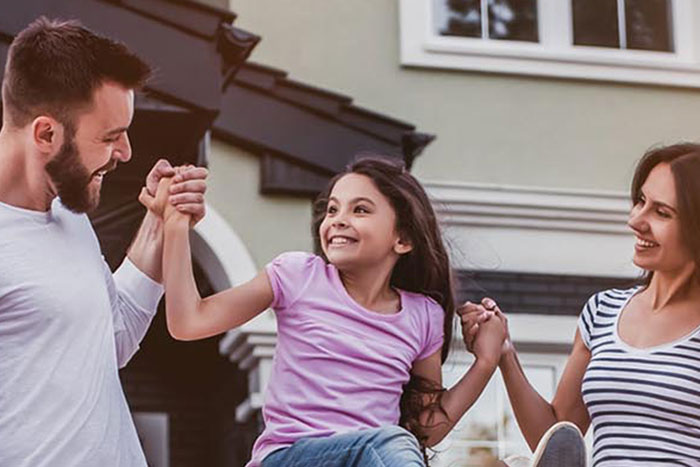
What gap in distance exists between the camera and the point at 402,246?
4.25m

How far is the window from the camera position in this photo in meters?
8.83

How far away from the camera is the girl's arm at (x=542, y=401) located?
429 centimetres

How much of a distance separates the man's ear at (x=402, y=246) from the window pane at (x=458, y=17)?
5132 millimetres

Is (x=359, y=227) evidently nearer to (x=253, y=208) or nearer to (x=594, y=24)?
(x=253, y=208)

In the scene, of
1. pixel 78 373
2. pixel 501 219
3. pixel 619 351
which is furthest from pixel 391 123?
pixel 78 373

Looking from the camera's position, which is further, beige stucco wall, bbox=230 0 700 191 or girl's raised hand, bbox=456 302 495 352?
beige stucco wall, bbox=230 0 700 191

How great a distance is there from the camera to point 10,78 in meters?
3.73

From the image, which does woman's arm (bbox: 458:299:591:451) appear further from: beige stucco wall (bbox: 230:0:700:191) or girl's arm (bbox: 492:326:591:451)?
beige stucco wall (bbox: 230:0:700:191)

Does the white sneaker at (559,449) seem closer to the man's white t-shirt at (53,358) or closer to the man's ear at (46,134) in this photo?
the man's white t-shirt at (53,358)

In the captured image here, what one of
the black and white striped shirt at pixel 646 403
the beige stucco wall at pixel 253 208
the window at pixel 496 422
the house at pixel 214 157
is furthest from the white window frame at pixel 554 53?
the black and white striped shirt at pixel 646 403

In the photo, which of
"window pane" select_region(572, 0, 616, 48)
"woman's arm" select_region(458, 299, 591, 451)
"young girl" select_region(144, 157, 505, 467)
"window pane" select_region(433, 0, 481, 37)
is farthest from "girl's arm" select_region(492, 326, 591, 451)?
"window pane" select_region(572, 0, 616, 48)

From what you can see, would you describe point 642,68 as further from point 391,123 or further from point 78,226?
point 78,226

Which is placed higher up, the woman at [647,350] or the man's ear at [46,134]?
the man's ear at [46,134]

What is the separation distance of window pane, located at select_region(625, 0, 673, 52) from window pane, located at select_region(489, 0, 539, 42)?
0.57 m
